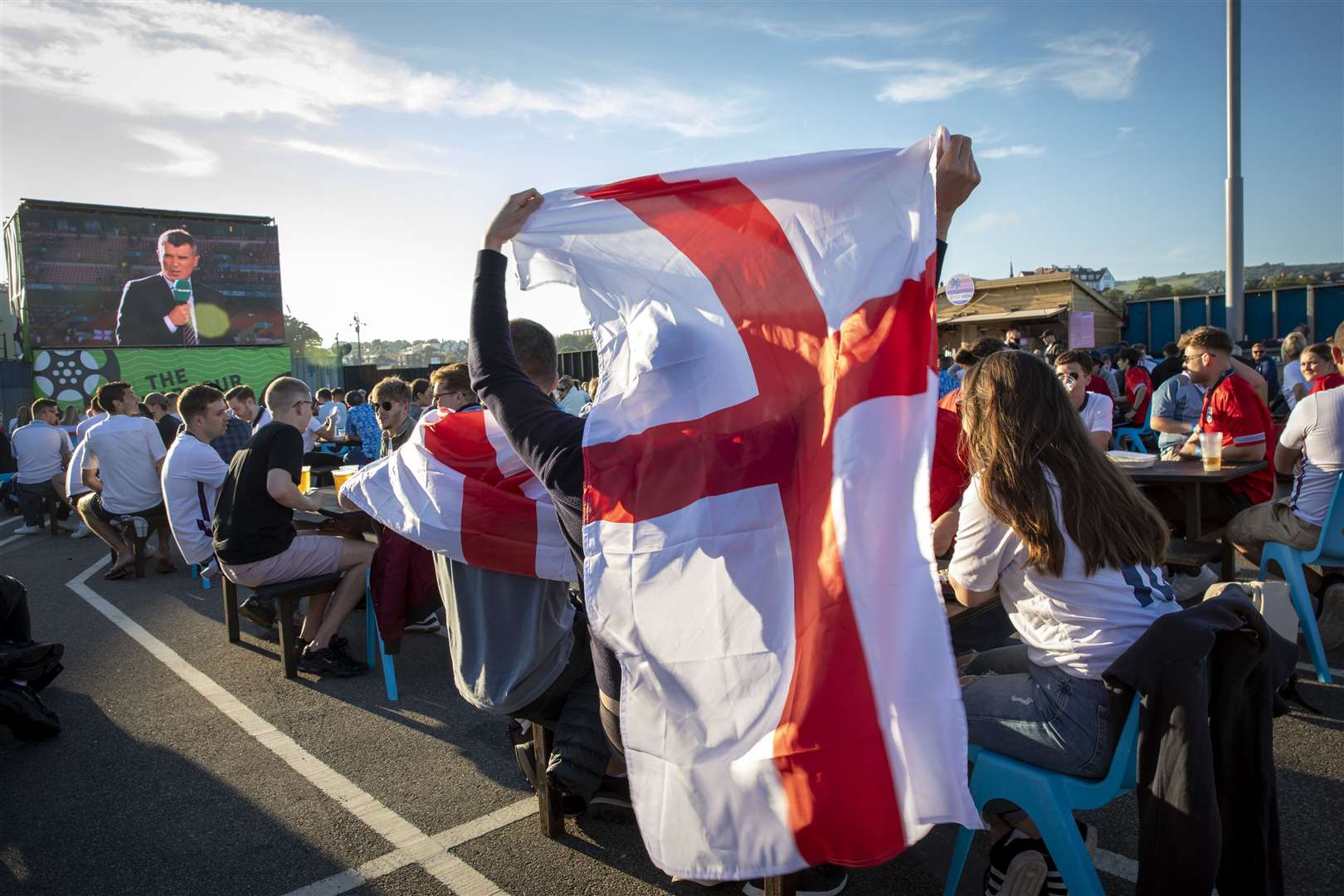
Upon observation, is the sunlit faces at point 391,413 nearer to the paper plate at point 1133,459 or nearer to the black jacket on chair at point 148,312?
the paper plate at point 1133,459

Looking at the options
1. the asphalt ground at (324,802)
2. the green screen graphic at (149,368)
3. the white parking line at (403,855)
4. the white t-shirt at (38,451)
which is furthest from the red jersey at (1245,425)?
the green screen graphic at (149,368)

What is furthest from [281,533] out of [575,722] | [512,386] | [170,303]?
[170,303]

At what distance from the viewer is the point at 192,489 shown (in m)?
5.50

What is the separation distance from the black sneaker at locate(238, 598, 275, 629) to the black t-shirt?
2.41 ft

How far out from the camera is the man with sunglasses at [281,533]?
4254mm

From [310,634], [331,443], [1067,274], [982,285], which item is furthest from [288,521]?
[982,285]

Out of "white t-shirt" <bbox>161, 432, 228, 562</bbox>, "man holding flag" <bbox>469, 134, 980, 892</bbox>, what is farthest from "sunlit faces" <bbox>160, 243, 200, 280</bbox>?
"man holding flag" <bbox>469, 134, 980, 892</bbox>

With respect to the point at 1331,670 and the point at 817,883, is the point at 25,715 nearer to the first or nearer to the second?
the point at 817,883

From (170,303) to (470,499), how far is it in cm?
2503

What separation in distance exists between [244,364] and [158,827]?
79.6 ft

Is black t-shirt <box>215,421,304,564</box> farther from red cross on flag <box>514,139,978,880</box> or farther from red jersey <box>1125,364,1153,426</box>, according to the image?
red jersey <box>1125,364,1153,426</box>

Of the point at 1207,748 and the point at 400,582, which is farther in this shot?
the point at 400,582

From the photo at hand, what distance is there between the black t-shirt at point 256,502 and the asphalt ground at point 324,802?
76cm

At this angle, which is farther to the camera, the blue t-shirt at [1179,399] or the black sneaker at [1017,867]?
the blue t-shirt at [1179,399]
